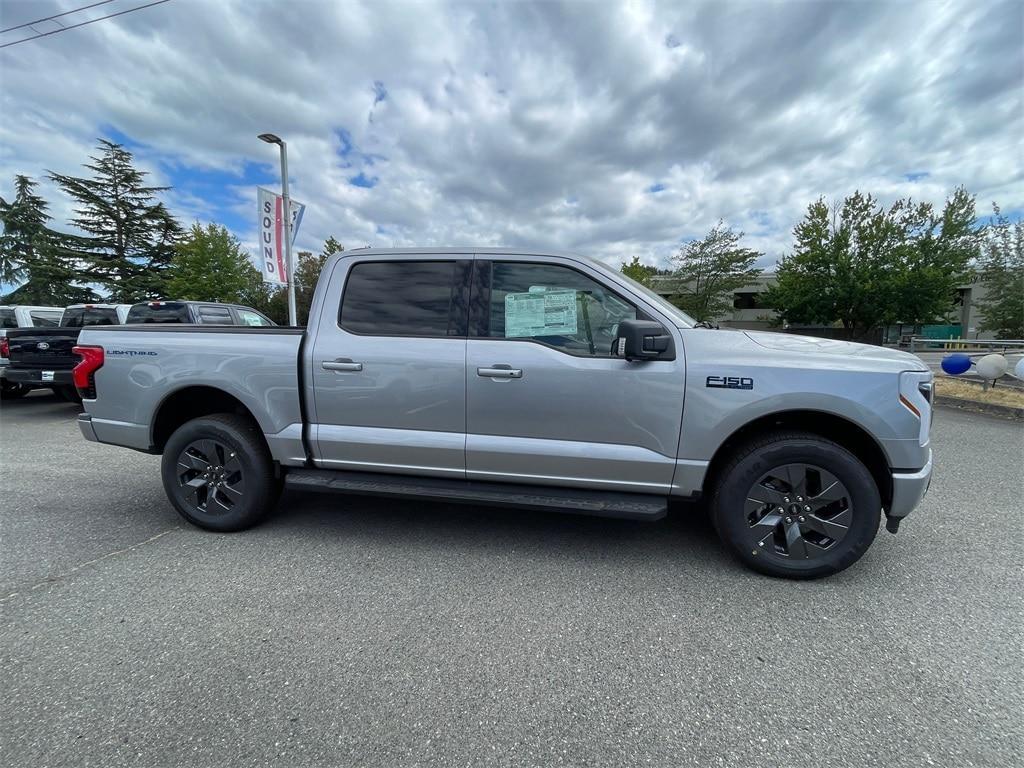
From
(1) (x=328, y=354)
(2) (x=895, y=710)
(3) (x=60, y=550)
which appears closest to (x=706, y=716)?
(2) (x=895, y=710)

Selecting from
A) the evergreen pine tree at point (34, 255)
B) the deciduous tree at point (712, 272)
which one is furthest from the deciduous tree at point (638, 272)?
the evergreen pine tree at point (34, 255)

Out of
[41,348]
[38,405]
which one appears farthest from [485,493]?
[38,405]

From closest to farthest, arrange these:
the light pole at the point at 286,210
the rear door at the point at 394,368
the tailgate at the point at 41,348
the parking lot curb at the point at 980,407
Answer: the rear door at the point at 394,368 < the tailgate at the point at 41,348 < the parking lot curb at the point at 980,407 < the light pole at the point at 286,210

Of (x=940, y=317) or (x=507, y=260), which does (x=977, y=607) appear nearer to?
(x=507, y=260)

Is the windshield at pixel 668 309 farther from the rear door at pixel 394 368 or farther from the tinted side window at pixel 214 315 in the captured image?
the tinted side window at pixel 214 315

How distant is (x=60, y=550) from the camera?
3.12 m

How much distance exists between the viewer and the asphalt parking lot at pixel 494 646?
1.69m

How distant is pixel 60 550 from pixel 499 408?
3169mm

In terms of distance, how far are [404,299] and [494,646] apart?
220cm

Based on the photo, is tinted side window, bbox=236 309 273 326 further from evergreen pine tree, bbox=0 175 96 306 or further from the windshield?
evergreen pine tree, bbox=0 175 96 306

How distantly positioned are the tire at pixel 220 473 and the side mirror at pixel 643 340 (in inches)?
105

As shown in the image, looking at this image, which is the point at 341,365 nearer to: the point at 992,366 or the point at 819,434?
the point at 819,434

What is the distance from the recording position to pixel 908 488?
261cm

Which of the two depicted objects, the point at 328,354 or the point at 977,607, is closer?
the point at 977,607
